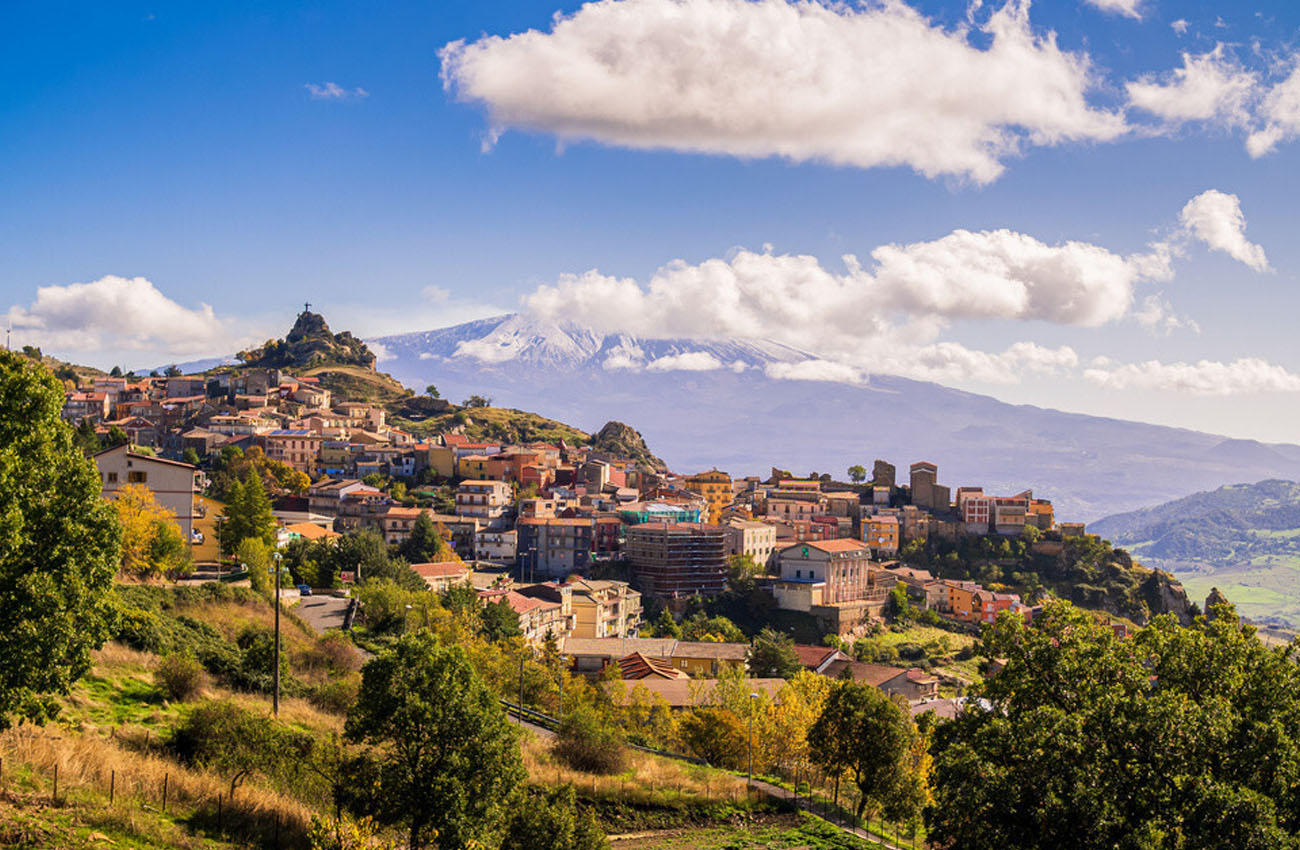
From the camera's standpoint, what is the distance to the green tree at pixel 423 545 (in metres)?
73.7

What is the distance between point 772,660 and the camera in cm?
6625

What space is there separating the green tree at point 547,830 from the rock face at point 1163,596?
98.4 meters

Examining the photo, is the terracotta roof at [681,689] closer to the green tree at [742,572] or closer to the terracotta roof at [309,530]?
the terracotta roof at [309,530]

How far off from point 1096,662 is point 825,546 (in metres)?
75.4

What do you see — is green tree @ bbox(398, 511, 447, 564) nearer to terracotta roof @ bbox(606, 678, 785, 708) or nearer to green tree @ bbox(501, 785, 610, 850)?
terracotta roof @ bbox(606, 678, 785, 708)

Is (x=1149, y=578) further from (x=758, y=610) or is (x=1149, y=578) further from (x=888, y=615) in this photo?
(x=758, y=610)

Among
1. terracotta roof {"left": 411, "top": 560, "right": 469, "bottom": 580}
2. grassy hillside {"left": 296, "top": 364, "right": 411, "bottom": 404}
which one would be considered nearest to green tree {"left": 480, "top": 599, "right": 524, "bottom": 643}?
terracotta roof {"left": 411, "top": 560, "right": 469, "bottom": 580}

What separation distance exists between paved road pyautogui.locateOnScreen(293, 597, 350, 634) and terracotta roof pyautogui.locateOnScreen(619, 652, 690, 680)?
16.7 meters

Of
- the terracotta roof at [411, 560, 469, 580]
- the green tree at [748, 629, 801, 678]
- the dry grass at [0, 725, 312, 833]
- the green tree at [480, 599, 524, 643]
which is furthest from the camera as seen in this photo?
the terracotta roof at [411, 560, 469, 580]

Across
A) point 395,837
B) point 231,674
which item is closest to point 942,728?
point 395,837

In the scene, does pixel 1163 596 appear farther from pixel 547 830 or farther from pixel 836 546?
pixel 547 830

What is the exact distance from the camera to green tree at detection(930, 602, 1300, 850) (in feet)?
→ 47.1

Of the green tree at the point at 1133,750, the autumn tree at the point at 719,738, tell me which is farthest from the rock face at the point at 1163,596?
the green tree at the point at 1133,750

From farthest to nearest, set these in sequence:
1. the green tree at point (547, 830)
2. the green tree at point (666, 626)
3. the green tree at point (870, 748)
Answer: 1. the green tree at point (666, 626)
2. the green tree at point (870, 748)
3. the green tree at point (547, 830)
